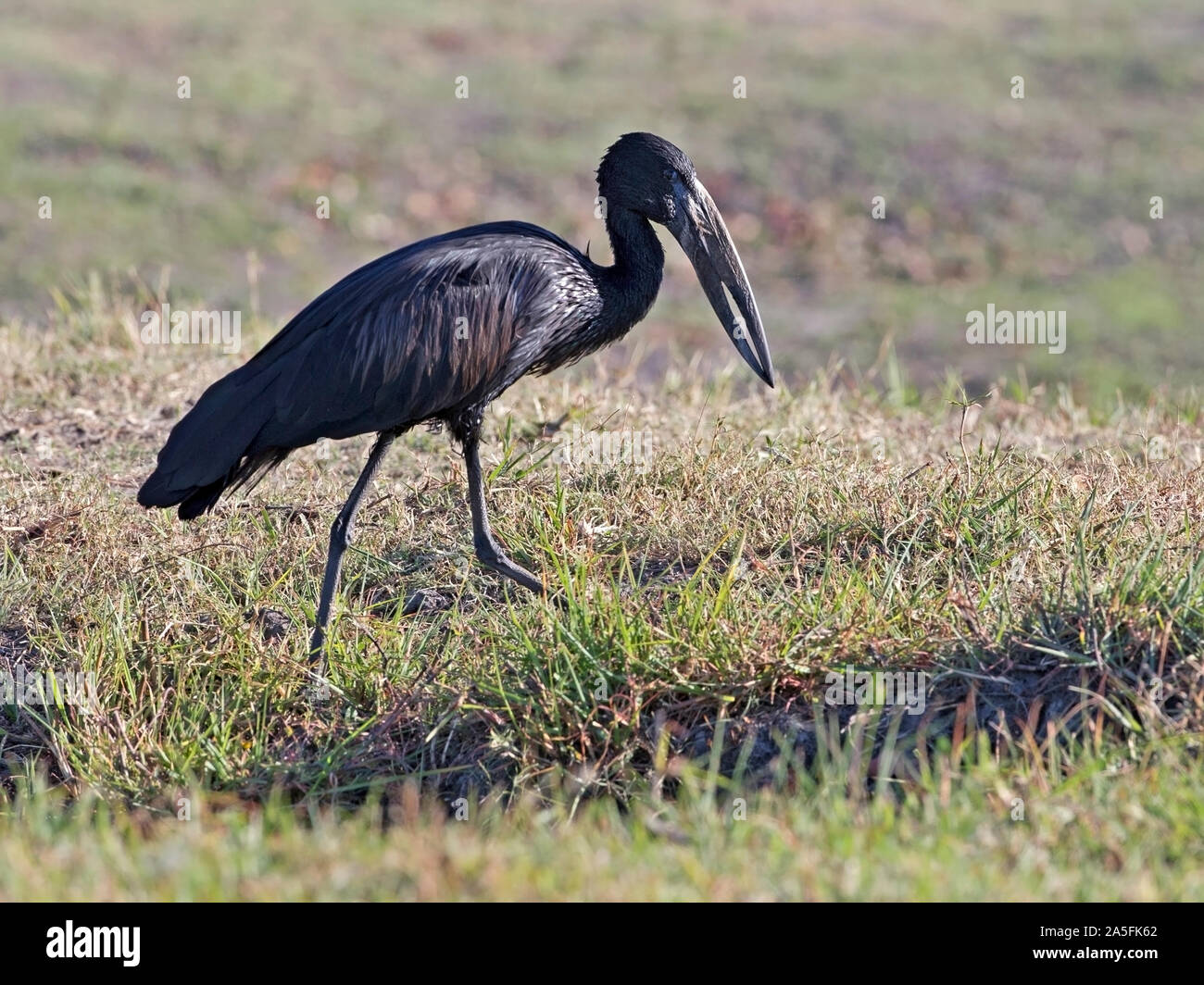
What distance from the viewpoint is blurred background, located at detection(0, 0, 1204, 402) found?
40.1 feet

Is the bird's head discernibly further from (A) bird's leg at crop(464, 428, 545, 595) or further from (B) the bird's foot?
(B) the bird's foot

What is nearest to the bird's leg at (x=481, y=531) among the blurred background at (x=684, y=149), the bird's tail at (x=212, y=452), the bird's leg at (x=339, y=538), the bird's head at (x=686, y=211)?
the bird's leg at (x=339, y=538)

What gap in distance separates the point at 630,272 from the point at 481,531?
3.42 ft

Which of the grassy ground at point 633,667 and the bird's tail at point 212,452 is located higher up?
the bird's tail at point 212,452

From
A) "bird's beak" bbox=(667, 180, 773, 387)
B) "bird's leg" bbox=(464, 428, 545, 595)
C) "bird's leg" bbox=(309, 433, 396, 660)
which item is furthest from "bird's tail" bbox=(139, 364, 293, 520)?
"bird's beak" bbox=(667, 180, 773, 387)

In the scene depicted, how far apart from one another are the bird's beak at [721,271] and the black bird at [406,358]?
0.29 m

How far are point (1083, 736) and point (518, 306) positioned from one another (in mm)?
2193

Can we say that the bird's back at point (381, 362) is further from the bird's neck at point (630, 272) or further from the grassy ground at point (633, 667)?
the grassy ground at point (633, 667)

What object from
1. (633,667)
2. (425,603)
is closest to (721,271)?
(425,603)

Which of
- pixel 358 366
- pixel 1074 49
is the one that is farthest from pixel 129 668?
pixel 1074 49

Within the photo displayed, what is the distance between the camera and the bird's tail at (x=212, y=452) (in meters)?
4.90

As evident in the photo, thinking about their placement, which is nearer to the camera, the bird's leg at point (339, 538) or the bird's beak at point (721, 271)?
the bird's leg at point (339, 538)

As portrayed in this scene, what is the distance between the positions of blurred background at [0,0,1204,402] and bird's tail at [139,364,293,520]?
5173 mm
